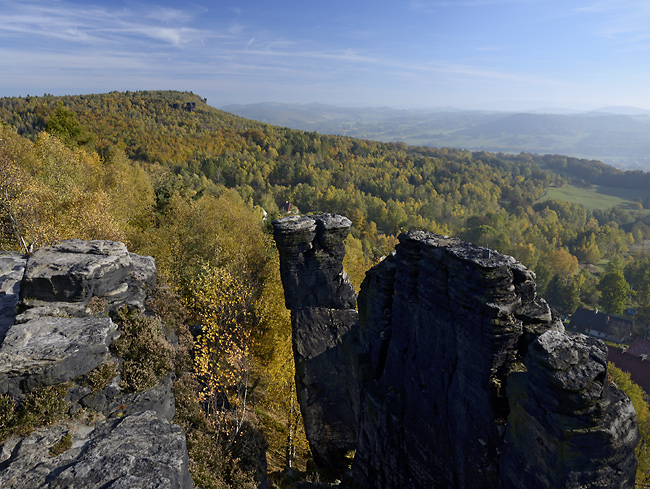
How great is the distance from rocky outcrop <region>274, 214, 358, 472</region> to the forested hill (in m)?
52.2

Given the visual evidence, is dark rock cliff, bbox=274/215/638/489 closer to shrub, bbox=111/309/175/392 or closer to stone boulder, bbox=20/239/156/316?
shrub, bbox=111/309/175/392

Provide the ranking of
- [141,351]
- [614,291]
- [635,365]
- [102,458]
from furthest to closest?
1. [614,291]
2. [635,365]
3. [141,351]
4. [102,458]

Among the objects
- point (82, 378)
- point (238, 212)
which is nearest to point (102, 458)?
point (82, 378)

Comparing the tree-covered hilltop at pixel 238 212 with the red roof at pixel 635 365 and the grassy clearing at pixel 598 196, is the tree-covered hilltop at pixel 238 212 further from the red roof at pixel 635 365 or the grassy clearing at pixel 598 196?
the red roof at pixel 635 365

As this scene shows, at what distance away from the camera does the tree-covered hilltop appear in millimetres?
23281

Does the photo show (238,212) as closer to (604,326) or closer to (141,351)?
(141,351)

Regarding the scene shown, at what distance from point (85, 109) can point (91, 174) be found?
313 feet

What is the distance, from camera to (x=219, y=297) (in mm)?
22953

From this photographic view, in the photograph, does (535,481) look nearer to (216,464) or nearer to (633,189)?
→ (216,464)

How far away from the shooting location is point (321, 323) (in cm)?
2316

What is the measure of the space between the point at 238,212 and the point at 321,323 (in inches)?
904

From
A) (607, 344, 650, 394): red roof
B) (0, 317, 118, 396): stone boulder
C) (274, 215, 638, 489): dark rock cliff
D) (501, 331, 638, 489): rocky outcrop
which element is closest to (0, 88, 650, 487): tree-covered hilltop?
(0, 317, 118, 396): stone boulder

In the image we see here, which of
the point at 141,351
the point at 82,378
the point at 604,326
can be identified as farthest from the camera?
the point at 604,326

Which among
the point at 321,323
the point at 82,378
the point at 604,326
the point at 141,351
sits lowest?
the point at 604,326
